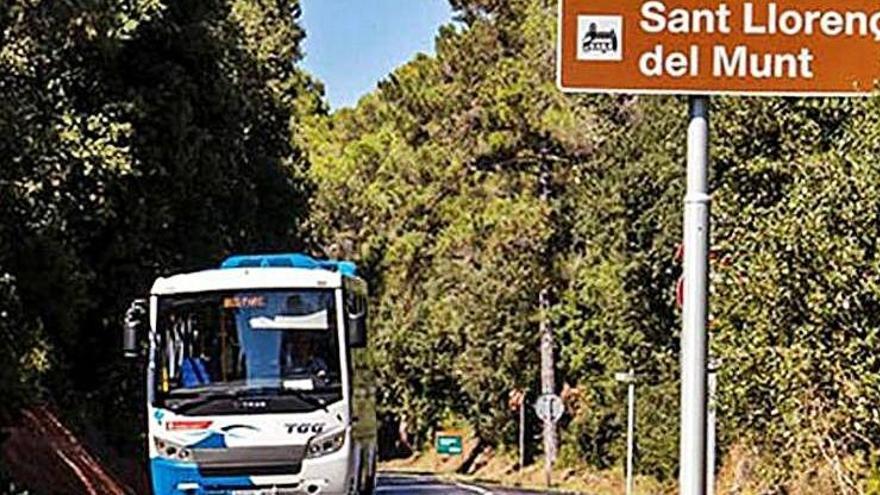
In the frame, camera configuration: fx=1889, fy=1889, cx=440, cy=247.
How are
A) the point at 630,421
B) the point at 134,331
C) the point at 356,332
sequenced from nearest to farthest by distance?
1. the point at 134,331
2. the point at 356,332
3. the point at 630,421

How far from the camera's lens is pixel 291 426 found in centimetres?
2250

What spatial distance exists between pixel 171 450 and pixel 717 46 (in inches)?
593

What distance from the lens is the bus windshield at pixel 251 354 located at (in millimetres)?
22484

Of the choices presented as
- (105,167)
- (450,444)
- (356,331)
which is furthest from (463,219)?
(356,331)

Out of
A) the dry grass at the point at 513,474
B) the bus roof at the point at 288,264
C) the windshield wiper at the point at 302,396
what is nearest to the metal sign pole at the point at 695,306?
the windshield wiper at the point at 302,396

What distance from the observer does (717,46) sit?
8.94 m

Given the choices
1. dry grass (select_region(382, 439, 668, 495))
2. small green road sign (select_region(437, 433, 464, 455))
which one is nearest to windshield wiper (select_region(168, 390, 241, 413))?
dry grass (select_region(382, 439, 668, 495))

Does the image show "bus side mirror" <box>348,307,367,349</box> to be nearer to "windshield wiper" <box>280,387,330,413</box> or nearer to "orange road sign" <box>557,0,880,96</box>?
"windshield wiper" <box>280,387,330,413</box>

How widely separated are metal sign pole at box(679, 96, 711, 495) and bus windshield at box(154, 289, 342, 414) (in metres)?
13.9

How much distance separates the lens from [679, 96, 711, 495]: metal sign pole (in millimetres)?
8695

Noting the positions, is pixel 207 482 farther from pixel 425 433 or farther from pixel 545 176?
pixel 425 433

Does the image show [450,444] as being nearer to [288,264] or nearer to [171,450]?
[288,264]

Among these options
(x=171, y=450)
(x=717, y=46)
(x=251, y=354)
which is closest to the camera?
(x=717, y=46)

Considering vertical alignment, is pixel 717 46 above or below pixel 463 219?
below
